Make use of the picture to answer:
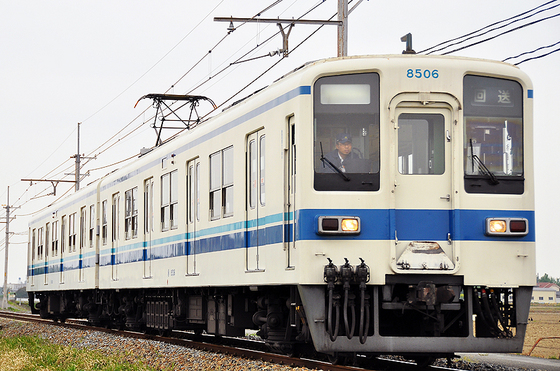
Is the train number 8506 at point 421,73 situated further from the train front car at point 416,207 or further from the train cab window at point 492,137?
the train cab window at point 492,137

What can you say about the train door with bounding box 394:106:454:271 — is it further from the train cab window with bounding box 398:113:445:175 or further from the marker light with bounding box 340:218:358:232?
the marker light with bounding box 340:218:358:232

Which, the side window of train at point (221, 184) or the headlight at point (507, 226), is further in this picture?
the side window of train at point (221, 184)

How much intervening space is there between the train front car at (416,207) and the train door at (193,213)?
153 inches

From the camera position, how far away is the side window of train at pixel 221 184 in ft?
35.8

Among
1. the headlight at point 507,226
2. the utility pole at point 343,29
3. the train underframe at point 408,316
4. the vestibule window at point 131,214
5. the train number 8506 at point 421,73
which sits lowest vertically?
the train underframe at point 408,316

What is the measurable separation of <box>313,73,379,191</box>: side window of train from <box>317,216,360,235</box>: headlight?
1.10 feet

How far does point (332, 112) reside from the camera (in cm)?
873

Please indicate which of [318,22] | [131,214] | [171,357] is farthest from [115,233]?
[171,357]

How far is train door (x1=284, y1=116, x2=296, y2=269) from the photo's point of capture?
885 centimetres

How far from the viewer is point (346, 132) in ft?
28.5

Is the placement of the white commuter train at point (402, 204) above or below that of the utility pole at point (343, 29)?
below

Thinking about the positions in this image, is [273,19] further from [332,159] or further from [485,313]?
[485,313]

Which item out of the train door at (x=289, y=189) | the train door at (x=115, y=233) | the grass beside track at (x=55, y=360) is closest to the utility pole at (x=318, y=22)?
the train door at (x=115, y=233)

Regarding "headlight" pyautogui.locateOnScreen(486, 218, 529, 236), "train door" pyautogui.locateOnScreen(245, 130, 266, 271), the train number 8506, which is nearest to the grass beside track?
"train door" pyautogui.locateOnScreen(245, 130, 266, 271)
